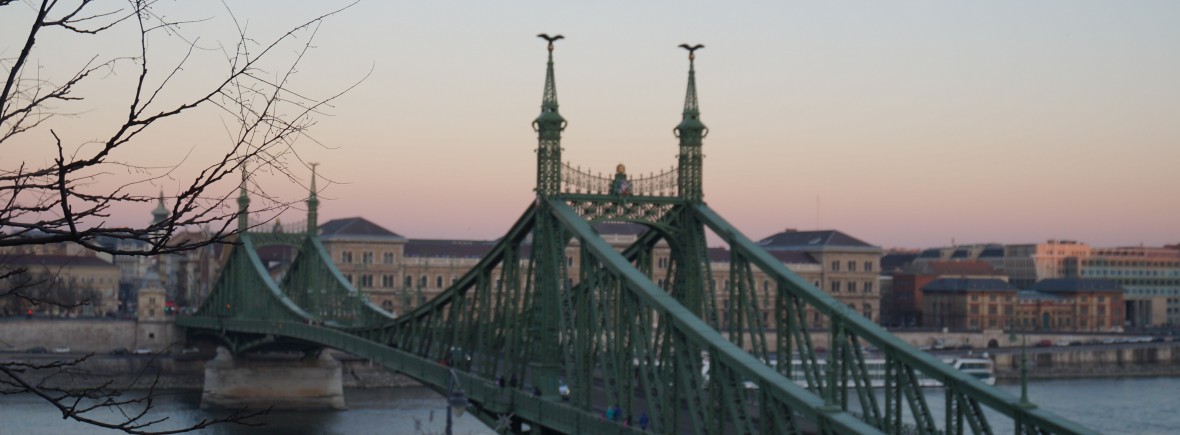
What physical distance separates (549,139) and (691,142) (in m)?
4.17

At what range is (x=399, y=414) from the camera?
3425 inches

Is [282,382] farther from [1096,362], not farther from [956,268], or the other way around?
[956,268]

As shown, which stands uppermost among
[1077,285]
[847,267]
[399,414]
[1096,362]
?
[847,267]

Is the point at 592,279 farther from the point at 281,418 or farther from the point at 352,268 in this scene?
the point at 352,268

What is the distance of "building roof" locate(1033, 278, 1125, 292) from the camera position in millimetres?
174500

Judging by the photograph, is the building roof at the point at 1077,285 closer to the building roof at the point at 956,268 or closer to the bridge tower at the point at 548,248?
the building roof at the point at 956,268

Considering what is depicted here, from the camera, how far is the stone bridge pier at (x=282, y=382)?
302 feet

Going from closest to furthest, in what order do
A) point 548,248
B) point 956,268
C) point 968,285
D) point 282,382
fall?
1. point 548,248
2. point 282,382
3. point 968,285
4. point 956,268

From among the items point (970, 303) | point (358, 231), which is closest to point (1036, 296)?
point (970, 303)

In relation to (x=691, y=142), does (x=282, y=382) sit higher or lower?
lower

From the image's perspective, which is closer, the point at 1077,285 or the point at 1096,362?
the point at 1096,362

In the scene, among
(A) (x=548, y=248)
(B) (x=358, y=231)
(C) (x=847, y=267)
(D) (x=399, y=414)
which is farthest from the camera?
(C) (x=847, y=267)

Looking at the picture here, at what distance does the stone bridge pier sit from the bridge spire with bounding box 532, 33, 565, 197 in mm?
48302

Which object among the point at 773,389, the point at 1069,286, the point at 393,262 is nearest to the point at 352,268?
the point at 393,262
